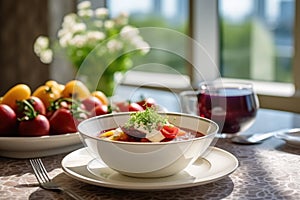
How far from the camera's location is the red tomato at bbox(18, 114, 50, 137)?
1.20 meters

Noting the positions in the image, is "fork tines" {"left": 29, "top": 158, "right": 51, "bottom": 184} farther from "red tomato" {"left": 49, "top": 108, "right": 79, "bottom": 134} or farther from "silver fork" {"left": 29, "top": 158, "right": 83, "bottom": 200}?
"red tomato" {"left": 49, "top": 108, "right": 79, "bottom": 134}

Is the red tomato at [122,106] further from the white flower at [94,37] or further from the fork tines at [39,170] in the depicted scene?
the white flower at [94,37]

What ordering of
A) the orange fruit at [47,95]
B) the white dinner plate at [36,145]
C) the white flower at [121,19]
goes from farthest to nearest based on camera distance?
the white flower at [121,19]
the orange fruit at [47,95]
the white dinner plate at [36,145]

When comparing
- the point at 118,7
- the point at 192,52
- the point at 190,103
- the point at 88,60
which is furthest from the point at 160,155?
the point at 118,7

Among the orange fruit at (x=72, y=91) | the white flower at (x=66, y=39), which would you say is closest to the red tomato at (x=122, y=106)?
the orange fruit at (x=72, y=91)

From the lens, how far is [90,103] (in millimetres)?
1362

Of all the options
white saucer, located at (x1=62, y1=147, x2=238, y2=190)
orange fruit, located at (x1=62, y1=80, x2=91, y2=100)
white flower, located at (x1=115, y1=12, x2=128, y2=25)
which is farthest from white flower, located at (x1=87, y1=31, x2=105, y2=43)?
white saucer, located at (x1=62, y1=147, x2=238, y2=190)

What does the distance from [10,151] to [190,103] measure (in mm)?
537

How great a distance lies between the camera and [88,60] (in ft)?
6.69

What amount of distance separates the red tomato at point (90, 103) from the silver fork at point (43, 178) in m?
0.24

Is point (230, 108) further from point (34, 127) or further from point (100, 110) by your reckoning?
point (34, 127)

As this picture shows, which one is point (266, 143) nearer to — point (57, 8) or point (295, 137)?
point (295, 137)

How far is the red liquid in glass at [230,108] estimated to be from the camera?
1340 millimetres

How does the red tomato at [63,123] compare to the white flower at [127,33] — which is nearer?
the red tomato at [63,123]
